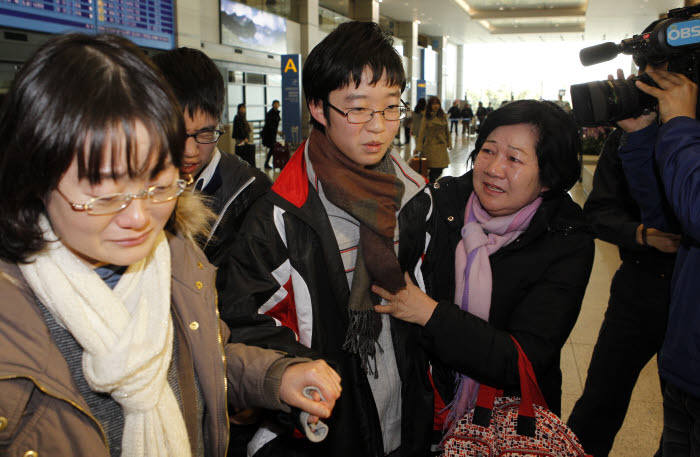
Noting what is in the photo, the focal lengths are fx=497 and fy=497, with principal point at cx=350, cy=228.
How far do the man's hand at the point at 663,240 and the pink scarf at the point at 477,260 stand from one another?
818 mm

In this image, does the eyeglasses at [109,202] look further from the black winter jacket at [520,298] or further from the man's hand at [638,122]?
the man's hand at [638,122]

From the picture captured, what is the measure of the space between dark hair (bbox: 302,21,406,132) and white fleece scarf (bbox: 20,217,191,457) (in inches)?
26.7

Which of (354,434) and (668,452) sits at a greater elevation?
(354,434)

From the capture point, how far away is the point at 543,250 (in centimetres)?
155

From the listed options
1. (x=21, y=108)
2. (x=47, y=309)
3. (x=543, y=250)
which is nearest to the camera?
(x=21, y=108)

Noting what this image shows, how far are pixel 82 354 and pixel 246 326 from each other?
0.41 m

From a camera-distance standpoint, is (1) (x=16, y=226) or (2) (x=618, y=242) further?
(2) (x=618, y=242)

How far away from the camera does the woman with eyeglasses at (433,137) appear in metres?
9.66

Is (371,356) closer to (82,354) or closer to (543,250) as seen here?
(543,250)

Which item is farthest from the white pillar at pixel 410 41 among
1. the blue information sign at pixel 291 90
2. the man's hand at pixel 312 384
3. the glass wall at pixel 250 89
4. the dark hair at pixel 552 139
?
the man's hand at pixel 312 384

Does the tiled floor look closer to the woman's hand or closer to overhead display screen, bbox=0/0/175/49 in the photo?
the woman's hand

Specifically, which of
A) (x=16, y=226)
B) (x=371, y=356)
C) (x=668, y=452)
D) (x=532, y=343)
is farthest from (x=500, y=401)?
(x=16, y=226)

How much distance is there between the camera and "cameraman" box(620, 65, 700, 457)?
4.62 feet

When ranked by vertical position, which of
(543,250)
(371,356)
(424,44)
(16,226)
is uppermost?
(424,44)
